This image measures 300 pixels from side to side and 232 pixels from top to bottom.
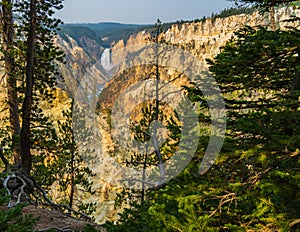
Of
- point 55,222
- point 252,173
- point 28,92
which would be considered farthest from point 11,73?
point 252,173

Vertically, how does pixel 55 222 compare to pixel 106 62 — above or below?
below

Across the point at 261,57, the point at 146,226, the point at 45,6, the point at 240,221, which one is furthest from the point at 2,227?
the point at 45,6

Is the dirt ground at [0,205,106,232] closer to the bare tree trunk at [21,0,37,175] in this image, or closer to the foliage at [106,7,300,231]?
the bare tree trunk at [21,0,37,175]

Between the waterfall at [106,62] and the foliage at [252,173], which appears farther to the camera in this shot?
the waterfall at [106,62]

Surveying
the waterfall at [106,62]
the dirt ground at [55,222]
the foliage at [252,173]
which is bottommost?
the dirt ground at [55,222]

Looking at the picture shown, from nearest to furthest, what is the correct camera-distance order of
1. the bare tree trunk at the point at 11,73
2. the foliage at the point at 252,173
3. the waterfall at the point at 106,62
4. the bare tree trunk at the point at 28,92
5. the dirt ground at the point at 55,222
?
the foliage at the point at 252,173, the dirt ground at the point at 55,222, the bare tree trunk at the point at 28,92, the bare tree trunk at the point at 11,73, the waterfall at the point at 106,62

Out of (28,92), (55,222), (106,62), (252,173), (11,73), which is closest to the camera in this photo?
(252,173)

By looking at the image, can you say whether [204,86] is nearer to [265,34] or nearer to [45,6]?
[265,34]

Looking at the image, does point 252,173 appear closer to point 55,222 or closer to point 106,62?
point 55,222

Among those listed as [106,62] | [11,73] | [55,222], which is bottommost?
[55,222]

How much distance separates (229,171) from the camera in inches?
132

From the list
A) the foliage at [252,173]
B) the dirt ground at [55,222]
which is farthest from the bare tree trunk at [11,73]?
the foliage at [252,173]

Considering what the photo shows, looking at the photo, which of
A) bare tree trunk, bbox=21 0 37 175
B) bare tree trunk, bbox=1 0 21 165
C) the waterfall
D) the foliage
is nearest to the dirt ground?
bare tree trunk, bbox=21 0 37 175

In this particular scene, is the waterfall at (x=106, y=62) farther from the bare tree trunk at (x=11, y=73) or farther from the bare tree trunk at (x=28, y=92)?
the bare tree trunk at (x=28, y=92)
